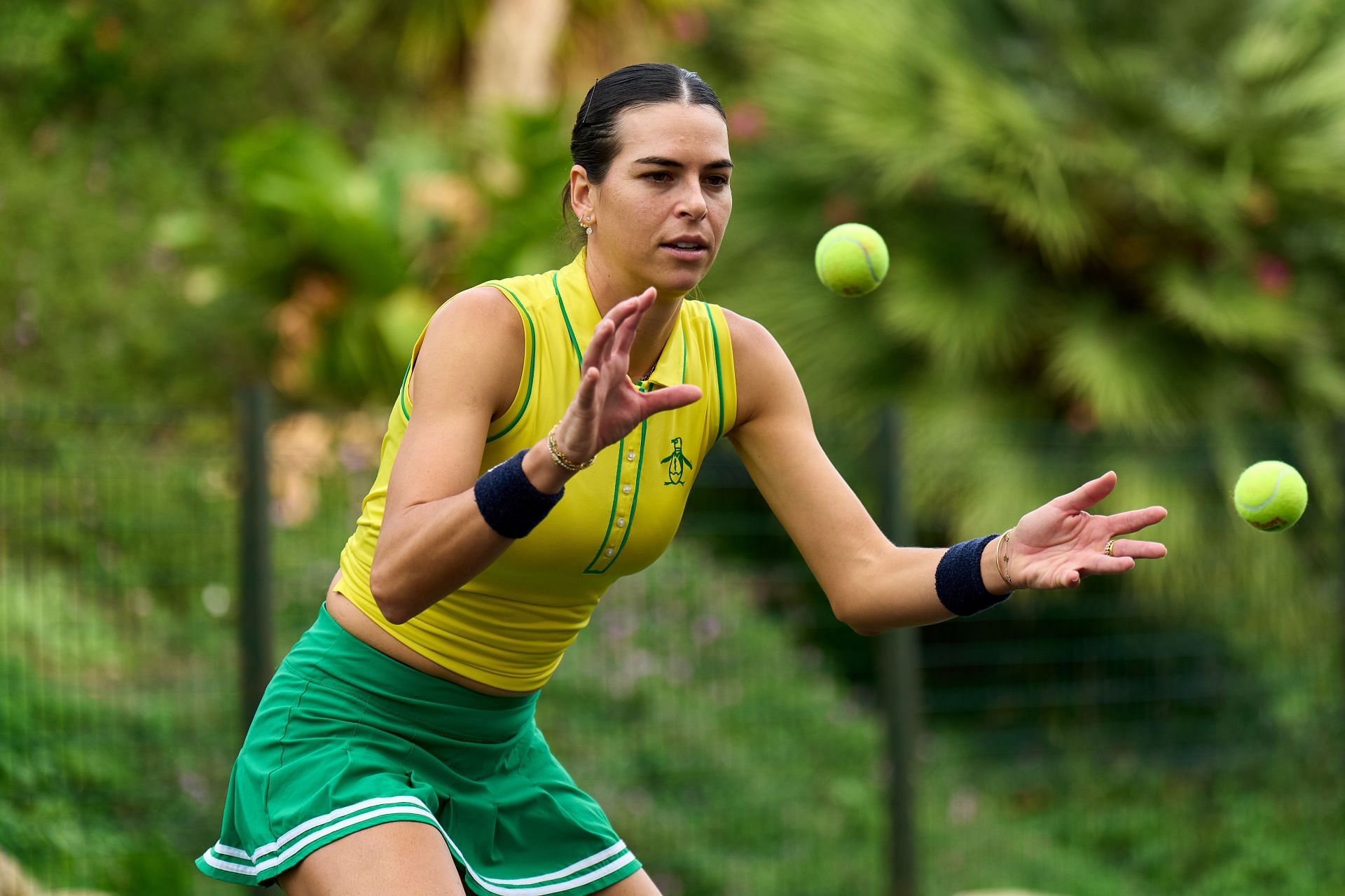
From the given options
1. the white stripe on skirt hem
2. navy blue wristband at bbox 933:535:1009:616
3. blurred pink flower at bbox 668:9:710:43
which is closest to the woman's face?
navy blue wristband at bbox 933:535:1009:616

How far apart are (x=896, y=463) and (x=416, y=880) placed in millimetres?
4262

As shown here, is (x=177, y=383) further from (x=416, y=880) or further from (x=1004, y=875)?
(x=416, y=880)

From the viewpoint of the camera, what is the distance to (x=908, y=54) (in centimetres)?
868

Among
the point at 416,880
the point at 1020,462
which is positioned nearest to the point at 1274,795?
the point at 1020,462

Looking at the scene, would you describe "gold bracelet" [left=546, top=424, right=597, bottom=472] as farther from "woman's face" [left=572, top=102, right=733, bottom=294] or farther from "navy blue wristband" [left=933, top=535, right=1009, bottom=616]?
"navy blue wristband" [left=933, top=535, right=1009, bottom=616]

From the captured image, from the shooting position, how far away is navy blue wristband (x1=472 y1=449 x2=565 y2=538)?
2395mm


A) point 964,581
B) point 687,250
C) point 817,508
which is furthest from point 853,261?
point 964,581

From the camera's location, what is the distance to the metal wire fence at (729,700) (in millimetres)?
5559

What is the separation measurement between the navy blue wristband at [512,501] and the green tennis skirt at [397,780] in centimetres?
64

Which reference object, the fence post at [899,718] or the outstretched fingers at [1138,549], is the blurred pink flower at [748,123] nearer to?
the fence post at [899,718]

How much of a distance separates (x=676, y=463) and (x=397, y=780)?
30.5 inches

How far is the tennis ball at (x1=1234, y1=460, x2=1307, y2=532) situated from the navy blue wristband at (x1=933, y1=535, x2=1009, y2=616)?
2.23 ft

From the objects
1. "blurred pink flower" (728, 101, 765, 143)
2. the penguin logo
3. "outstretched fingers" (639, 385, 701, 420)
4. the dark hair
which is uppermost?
"blurred pink flower" (728, 101, 765, 143)

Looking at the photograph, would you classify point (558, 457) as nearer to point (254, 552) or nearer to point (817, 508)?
point (817, 508)
